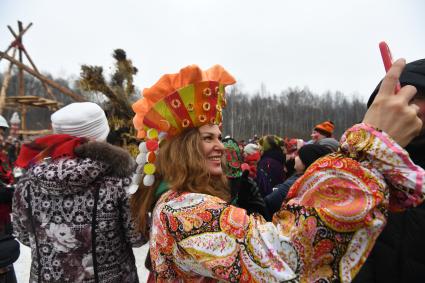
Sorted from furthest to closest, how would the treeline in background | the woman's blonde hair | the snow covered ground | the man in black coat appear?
the treeline in background → the snow covered ground → the woman's blonde hair → the man in black coat

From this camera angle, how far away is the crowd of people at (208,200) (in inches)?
32.1

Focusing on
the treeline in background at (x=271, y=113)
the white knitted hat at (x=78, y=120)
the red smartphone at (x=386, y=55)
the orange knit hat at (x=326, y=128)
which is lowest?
the treeline in background at (x=271, y=113)

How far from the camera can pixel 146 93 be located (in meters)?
1.42

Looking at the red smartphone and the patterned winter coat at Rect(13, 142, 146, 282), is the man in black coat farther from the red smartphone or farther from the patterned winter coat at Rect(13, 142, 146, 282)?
the patterned winter coat at Rect(13, 142, 146, 282)

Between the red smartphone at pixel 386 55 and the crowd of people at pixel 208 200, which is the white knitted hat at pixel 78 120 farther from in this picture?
the red smartphone at pixel 386 55

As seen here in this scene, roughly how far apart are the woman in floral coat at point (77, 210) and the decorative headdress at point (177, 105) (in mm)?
346

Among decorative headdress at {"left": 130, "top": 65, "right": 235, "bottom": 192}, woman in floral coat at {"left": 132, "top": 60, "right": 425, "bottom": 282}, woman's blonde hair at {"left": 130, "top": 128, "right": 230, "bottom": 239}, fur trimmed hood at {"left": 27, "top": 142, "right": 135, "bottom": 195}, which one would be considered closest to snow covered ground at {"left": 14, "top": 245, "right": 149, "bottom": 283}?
fur trimmed hood at {"left": 27, "top": 142, "right": 135, "bottom": 195}

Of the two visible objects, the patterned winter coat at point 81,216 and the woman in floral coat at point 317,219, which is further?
the patterned winter coat at point 81,216

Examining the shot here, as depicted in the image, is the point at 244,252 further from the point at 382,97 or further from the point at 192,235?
the point at 382,97

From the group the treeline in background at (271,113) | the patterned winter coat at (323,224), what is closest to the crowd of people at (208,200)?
the patterned winter coat at (323,224)

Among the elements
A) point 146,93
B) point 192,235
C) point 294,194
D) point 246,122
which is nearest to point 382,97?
point 294,194

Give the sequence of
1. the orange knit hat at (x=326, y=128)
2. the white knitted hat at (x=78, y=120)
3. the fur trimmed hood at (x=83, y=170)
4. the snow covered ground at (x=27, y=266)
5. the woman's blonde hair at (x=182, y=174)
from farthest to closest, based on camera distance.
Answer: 1. the orange knit hat at (x=326, y=128)
2. the snow covered ground at (x=27, y=266)
3. the white knitted hat at (x=78, y=120)
4. the fur trimmed hood at (x=83, y=170)
5. the woman's blonde hair at (x=182, y=174)

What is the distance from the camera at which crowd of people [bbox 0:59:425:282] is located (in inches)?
32.1

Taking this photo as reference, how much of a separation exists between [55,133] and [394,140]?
1884 mm
